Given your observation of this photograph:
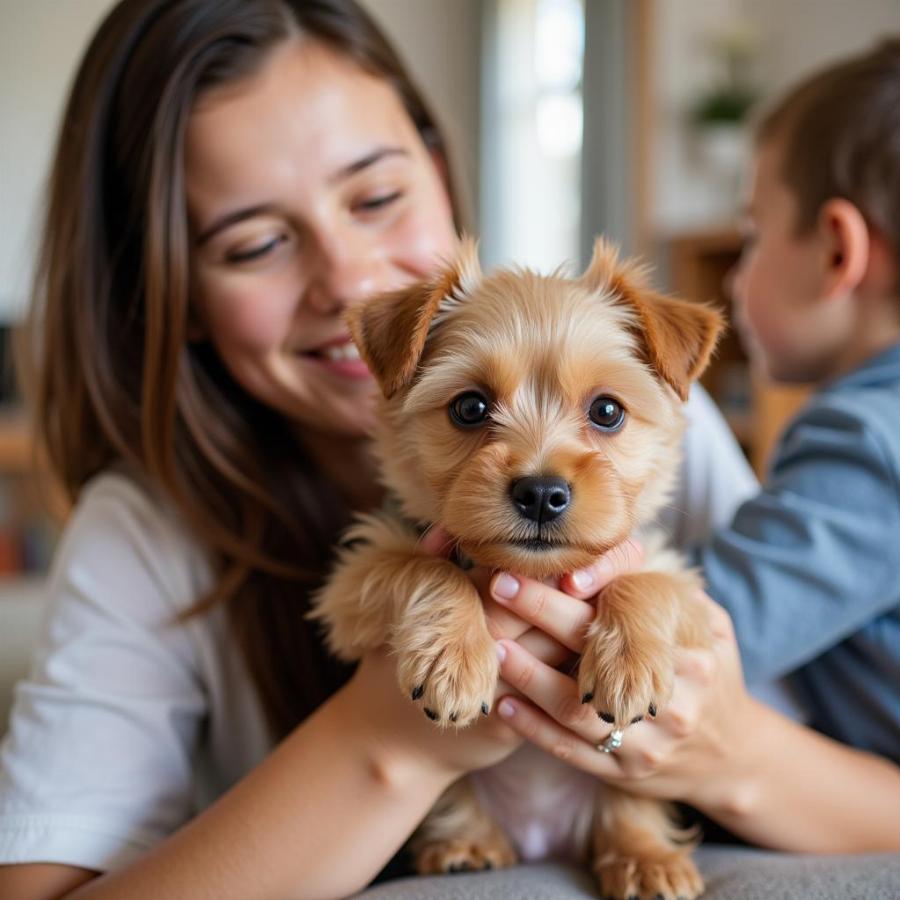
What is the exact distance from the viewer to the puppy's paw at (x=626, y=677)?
4.09 ft

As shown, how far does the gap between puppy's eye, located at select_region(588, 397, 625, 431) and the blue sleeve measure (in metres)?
0.41

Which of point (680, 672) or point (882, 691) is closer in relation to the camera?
point (680, 672)

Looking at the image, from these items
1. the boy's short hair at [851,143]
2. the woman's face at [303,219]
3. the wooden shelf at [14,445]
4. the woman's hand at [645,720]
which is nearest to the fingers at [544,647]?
the woman's hand at [645,720]

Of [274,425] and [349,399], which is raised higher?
[349,399]

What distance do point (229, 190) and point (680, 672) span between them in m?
1.16

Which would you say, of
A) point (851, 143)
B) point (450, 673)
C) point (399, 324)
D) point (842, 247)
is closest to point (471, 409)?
point (399, 324)

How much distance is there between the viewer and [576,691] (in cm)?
132

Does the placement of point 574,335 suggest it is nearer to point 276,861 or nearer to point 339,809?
point 339,809

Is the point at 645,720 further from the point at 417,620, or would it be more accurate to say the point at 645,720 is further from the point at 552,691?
the point at 417,620


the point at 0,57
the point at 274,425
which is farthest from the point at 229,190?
the point at 0,57

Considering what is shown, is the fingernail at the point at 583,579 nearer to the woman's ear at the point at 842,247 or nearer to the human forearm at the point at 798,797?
the human forearm at the point at 798,797

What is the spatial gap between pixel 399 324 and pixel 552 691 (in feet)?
1.88

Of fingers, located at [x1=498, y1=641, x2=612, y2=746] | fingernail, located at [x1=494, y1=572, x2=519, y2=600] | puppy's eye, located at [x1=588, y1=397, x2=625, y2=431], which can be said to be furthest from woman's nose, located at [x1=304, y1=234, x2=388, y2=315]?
fingers, located at [x1=498, y1=641, x2=612, y2=746]

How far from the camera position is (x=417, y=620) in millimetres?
1321
